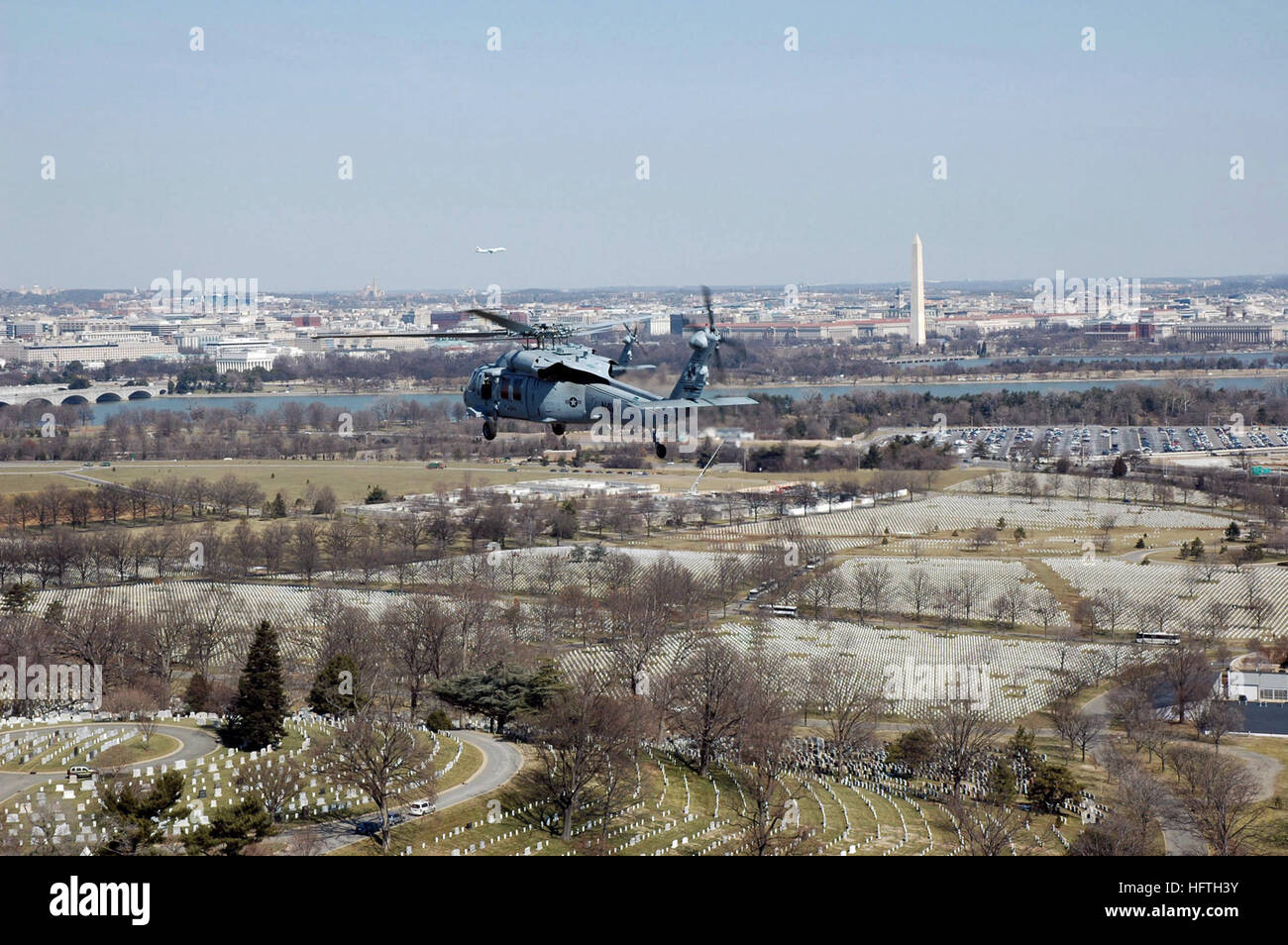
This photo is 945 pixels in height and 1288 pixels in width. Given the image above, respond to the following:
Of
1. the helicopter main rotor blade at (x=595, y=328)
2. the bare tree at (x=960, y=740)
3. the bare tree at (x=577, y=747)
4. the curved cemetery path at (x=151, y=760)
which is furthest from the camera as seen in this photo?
the bare tree at (x=960, y=740)

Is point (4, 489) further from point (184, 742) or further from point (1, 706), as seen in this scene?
point (184, 742)

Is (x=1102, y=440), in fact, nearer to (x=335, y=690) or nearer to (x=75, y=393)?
(x=335, y=690)

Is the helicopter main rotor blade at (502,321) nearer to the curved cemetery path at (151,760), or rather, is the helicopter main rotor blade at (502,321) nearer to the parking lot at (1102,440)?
the curved cemetery path at (151,760)

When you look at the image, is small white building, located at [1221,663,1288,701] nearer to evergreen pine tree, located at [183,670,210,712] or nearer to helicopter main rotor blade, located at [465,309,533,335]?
helicopter main rotor blade, located at [465,309,533,335]

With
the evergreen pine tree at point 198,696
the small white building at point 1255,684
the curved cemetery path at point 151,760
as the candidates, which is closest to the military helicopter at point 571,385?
the curved cemetery path at point 151,760

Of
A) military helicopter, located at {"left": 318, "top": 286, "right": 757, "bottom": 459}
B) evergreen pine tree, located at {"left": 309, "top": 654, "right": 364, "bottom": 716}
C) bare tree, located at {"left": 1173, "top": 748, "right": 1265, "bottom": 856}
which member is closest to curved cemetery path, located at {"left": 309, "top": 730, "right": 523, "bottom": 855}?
evergreen pine tree, located at {"left": 309, "top": 654, "right": 364, "bottom": 716}

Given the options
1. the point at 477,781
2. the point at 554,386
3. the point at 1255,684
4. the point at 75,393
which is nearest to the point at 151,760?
the point at 477,781
